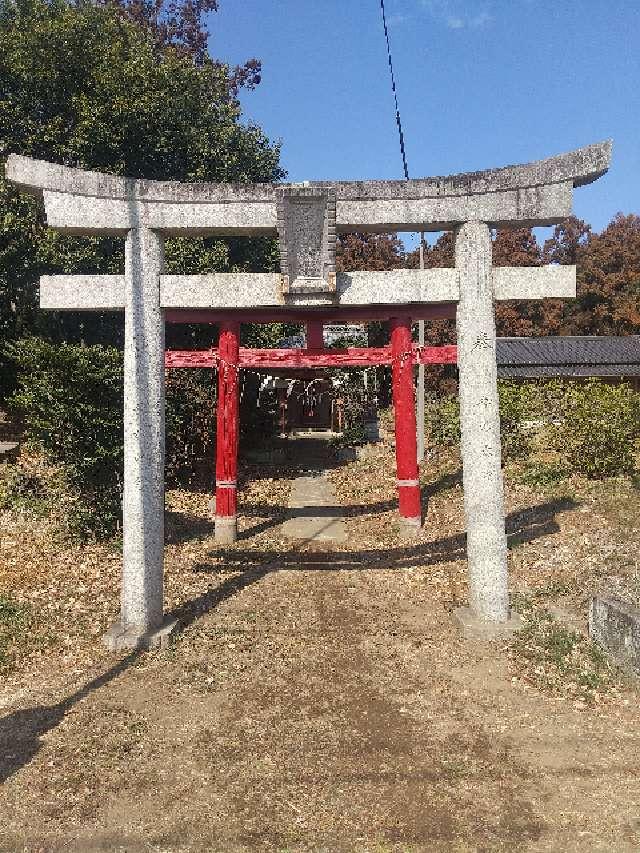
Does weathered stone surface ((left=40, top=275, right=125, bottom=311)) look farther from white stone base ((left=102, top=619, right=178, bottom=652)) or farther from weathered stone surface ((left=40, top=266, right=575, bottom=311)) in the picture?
white stone base ((left=102, top=619, right=178, bottom=652))

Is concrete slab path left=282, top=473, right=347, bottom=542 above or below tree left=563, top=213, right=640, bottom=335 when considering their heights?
below

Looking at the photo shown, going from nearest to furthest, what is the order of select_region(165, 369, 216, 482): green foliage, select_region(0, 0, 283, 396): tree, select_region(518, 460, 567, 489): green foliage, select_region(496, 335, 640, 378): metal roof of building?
select_region(518, 460, 567, 489): green foliage
select_region(165, 369, 216, 482): green foliage
select_region(0, 0, 283, 396): tree
select_region(496, 335, 640, 378): metal roof of building

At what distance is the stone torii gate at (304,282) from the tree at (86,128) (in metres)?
8.45

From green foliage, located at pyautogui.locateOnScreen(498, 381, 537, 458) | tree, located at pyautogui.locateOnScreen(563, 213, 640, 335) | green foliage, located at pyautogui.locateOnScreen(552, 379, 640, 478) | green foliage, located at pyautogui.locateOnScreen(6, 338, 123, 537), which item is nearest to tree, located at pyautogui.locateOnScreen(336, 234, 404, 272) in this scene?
tree, located at pyautogui.locateOnScreen(563, 213, 640, 335)

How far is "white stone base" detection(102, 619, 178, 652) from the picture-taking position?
653cm

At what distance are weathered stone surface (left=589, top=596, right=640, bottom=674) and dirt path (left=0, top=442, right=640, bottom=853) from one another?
548 mm

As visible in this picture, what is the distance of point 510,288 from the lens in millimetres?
6707

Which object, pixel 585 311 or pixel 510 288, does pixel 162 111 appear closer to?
pixel 510 288

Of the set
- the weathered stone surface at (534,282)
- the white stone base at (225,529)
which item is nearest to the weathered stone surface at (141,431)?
the weathered stone surface at (534,282)

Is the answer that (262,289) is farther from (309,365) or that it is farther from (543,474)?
(543,474)

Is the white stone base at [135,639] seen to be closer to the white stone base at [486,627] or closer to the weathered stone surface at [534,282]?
the white stone base at [486,627]

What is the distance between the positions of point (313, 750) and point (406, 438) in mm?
7252

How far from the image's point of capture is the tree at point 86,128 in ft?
47.8

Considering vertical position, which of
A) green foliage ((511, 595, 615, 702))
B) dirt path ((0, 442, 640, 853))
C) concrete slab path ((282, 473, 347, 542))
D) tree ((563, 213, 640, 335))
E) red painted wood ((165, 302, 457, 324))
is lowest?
dirt path ((0, 442, 640, 853))
